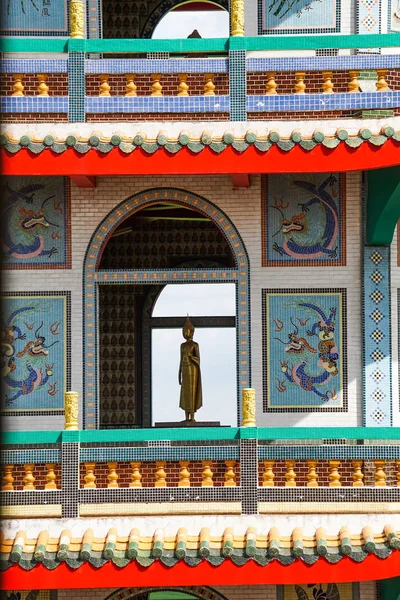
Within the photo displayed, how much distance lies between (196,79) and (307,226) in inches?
82.8

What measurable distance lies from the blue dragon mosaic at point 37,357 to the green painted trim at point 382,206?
143 inches

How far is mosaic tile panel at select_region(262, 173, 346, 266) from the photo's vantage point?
13555 millimetres

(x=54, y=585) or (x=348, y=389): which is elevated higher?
(x=348, y=389)

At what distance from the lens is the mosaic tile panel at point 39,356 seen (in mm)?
13492

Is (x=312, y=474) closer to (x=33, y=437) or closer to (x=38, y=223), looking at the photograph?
(x=33, y=437)

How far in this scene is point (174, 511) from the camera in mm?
12234

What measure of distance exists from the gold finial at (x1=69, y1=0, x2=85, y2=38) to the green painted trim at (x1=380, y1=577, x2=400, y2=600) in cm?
691

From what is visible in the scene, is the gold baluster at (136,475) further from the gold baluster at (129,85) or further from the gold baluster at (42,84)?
the gold baluster at (42,84)

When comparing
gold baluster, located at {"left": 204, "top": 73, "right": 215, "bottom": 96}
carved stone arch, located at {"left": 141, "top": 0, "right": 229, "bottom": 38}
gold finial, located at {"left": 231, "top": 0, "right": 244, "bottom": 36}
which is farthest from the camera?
carved stone arch, located at {"left": 141, "top": 0, "right": 229, "bottom": 38}

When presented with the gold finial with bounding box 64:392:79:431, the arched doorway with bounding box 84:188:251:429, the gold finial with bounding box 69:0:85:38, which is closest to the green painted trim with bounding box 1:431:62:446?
the gold finial with bounding box 64:392:79:431

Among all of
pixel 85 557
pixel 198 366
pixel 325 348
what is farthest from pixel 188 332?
pixel 85 557

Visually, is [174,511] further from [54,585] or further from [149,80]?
[149,80]

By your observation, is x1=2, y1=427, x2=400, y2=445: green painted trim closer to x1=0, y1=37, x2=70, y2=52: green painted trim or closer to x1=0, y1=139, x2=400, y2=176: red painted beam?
x1=0, y1=139, x2=400, y2=176: red painted beam

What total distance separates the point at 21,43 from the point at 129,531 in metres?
5.47
